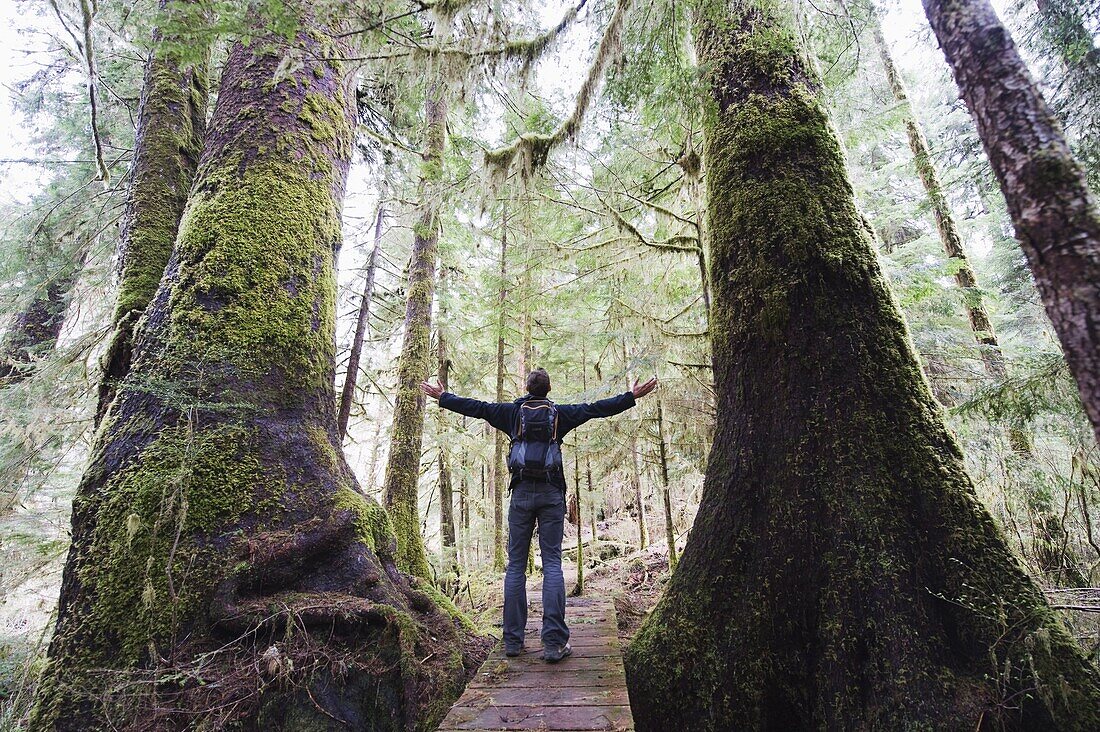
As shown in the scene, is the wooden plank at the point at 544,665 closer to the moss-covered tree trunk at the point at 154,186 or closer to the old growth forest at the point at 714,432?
the old growth forest at the point at 714,432

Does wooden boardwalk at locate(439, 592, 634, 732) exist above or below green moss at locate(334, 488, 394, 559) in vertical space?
below

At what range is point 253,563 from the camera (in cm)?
313

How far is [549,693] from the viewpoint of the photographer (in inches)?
132

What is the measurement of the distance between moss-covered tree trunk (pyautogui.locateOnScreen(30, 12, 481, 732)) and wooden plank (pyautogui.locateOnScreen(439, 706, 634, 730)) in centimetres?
58

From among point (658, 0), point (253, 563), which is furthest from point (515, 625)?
point (658, 0)

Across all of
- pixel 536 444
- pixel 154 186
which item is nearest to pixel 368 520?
pixel 536 444

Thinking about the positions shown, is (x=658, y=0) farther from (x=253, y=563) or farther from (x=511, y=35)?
(x=253, y=563)

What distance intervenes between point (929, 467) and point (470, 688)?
3.41m

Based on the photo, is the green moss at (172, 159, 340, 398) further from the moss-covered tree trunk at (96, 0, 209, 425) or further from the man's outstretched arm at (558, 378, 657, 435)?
the man's outstretched arm at (558, 378, 657, 435)

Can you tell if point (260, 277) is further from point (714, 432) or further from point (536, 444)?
point (714, 432)

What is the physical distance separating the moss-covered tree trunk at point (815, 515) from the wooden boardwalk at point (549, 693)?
1.28 feet

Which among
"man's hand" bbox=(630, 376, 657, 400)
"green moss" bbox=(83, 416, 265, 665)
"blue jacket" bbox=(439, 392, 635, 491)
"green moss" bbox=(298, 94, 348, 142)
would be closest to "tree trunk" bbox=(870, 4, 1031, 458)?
"man's hand" bbox=(630, 376, 657, 400)

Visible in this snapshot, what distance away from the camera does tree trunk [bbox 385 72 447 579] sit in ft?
22.5

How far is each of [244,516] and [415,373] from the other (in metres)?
4.67
